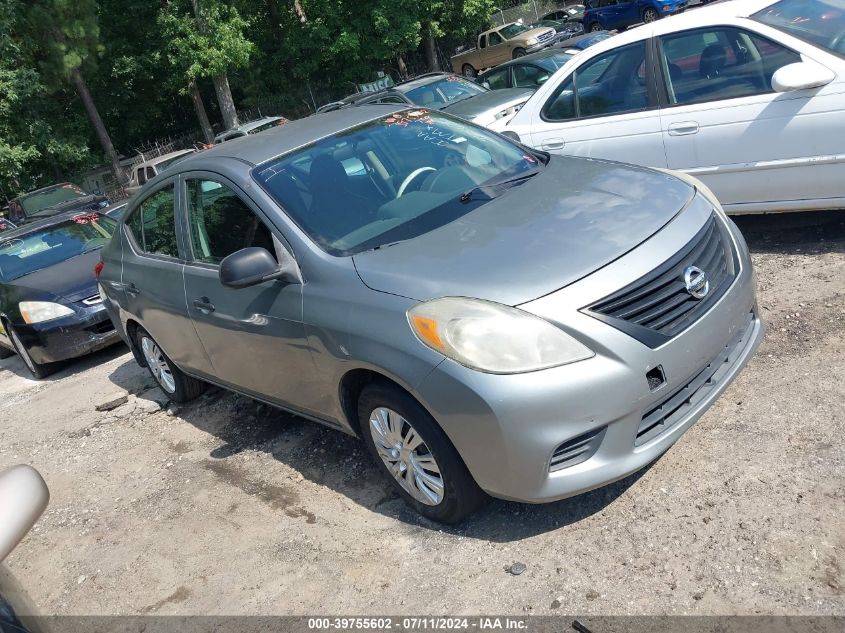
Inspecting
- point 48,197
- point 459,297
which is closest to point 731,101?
point 459,297

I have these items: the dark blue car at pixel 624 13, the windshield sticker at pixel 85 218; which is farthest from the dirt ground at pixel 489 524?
the dark blue car at pixel 624 13

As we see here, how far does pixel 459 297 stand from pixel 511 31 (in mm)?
28123

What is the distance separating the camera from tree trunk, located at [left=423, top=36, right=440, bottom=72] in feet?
104

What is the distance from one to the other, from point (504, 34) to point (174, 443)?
2658 centimetres

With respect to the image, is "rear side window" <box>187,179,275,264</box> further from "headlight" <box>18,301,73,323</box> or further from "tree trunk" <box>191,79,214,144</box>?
"tree trunk" <box>191,79,214,144</box>

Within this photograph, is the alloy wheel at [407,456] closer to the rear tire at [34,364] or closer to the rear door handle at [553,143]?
the rear door handle at [553,143]

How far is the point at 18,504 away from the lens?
2.05m

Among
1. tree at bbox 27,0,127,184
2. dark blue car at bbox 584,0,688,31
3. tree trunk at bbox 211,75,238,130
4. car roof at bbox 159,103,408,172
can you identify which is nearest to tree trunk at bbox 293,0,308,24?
tree trunk at bbox 211,75,238,130

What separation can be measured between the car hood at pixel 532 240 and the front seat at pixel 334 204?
0.32 meters

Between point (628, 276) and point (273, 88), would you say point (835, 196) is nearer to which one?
point (628, 276)

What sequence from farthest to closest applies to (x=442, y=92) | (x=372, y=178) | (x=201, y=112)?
(x=201, y=112), (x=442, y=92), (x=372, y=178)

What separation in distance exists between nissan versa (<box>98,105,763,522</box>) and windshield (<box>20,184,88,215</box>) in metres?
13.8

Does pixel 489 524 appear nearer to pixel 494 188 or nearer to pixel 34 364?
pixel 494 188

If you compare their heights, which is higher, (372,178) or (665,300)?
(372,178)
